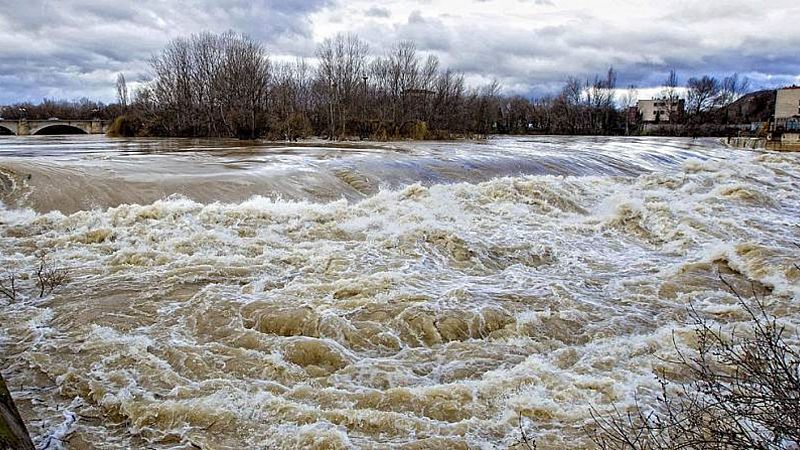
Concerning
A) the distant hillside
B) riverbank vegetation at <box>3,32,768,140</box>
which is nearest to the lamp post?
riverbank vegetation at <box>3,32,768,140</box>

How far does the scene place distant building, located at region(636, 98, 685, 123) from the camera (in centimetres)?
8631

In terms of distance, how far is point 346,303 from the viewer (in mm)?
6812

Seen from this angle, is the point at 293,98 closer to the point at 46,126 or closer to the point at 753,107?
the point at 46,126

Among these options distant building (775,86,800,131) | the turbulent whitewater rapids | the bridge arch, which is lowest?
the turbulent whitewater rapids

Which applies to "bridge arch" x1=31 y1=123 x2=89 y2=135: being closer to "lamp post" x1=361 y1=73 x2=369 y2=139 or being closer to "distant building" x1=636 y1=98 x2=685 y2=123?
"lamp post" x1=361 y1=73 x2=369 y2=139

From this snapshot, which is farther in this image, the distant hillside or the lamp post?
the distant hillside

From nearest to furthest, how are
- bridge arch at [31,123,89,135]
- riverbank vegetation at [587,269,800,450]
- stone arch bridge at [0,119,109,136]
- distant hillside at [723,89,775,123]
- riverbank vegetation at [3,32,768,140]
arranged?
riverbank vegetation at [587,269,800,450] < riverbank vegetation at [3,32,768,140] < stone arch bridge at [0,119,109,136] < bridge arch at [31,123,89,135] < distant hillside at [723,89,775,123]

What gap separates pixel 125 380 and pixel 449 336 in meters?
3.12

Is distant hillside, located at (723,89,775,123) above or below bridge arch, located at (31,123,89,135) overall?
above

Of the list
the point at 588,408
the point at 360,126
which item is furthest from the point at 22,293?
the point at 360,126

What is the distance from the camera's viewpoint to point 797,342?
19.2ft

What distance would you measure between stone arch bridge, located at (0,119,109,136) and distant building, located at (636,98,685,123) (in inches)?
2865

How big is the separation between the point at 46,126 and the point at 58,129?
195 inches

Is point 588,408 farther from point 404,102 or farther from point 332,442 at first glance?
point 404,102
